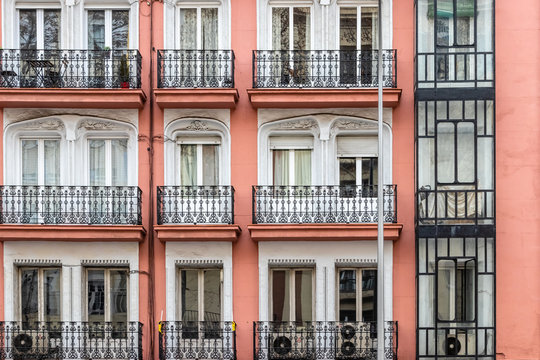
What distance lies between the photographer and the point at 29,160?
22.5m

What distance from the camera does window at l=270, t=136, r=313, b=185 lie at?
73.2 ft

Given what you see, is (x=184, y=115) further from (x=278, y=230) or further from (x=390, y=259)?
(x=390, y=259)

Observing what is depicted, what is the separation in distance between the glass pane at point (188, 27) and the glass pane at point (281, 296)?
6906 millimetres

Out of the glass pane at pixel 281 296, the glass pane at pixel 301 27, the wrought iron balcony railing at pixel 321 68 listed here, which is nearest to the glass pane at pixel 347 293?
the glass pane at pixel 281 296

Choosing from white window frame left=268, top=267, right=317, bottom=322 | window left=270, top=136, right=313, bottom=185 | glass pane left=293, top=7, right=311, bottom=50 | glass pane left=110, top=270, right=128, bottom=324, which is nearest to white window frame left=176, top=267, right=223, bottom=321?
white window frame left=268, top=267, right=317, bottom=322

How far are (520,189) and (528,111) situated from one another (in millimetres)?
2130

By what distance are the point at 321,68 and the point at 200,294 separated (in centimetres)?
711

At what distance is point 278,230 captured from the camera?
2114 centimetres

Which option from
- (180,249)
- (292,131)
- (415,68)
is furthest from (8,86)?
(415,68)

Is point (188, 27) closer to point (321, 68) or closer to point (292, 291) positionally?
point (321, 68)

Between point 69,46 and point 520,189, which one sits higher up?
point 69,46

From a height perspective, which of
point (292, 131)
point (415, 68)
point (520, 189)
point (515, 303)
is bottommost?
point (515, 303)

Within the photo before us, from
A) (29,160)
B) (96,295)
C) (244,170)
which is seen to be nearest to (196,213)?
(244,170)

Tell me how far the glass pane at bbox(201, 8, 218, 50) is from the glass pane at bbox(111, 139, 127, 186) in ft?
11.9
